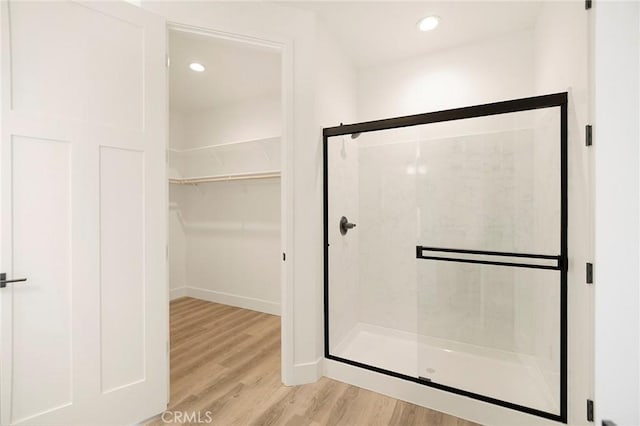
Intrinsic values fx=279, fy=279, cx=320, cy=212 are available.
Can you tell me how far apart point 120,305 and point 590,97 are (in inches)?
98.2

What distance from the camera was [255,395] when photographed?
6.10 ft

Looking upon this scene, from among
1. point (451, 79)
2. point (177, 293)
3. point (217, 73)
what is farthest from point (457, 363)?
point (177, 293)

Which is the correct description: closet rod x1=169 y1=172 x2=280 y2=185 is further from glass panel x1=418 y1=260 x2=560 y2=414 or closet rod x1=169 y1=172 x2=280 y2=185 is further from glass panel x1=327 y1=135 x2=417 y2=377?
glass panel x1=418 y1=260 x2=560 y2=414

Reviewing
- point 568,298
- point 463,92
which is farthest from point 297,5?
point 568,298

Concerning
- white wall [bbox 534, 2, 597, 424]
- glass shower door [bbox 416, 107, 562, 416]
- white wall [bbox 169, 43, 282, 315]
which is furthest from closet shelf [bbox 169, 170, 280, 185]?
white wall [bbox 534, 2, 597, 424]

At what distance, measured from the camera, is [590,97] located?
47.5 inches

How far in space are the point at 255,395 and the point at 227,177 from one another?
2.36 meters

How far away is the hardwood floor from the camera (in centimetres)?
165

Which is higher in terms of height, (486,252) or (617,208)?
(617,208)

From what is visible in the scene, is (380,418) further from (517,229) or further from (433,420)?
(517,229)

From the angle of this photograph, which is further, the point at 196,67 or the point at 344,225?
the point at 196,67

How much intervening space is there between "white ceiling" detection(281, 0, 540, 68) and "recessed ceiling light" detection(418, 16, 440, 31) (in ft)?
0.13

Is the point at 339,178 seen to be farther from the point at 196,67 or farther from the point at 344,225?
the point at 196,67

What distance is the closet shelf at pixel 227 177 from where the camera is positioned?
317 cm
